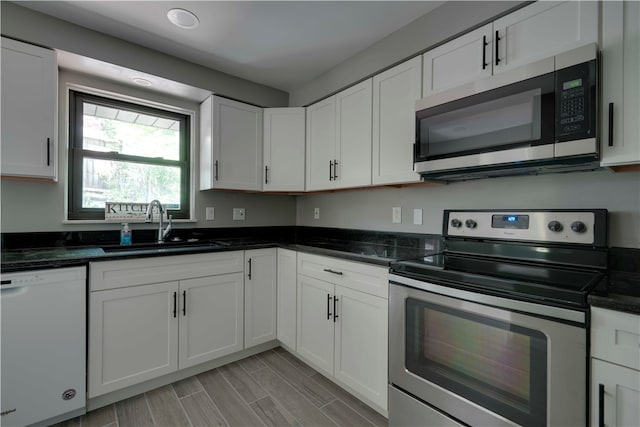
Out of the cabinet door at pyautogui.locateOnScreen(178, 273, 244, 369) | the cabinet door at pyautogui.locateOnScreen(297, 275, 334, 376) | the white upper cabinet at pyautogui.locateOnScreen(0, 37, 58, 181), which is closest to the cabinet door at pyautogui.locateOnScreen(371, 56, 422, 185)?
the cabinet door at pyautogui.locateOnScreen(297, 275, 334, 376)

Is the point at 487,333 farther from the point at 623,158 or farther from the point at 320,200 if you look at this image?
the point at 320,200

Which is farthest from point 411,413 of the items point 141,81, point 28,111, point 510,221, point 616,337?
point 141,81

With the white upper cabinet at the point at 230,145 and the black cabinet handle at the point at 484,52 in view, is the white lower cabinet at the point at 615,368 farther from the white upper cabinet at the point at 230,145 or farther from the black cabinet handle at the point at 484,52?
the white upper cabinet at the point at 230,145

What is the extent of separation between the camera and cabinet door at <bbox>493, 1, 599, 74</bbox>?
47.8 inches

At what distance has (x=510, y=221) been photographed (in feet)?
5.23

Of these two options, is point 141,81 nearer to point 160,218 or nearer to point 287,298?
point 160,218

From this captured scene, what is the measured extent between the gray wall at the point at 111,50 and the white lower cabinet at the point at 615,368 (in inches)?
110

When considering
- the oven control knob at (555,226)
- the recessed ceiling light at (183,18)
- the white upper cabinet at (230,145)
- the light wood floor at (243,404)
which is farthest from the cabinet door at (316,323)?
the recessed ceiling light at (183,18)

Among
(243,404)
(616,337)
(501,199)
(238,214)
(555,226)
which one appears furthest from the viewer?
(238,214)

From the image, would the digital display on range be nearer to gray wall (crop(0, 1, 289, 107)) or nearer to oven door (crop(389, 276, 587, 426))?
oven door (crop(389, 276, 587, 426))

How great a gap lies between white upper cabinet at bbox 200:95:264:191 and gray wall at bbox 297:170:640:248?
0.81m

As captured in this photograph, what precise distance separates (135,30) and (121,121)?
761 mm

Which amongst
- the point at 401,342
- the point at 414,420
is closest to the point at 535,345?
the point at 401,342

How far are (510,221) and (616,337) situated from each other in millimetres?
763
